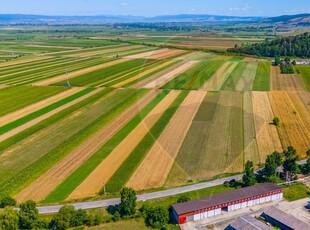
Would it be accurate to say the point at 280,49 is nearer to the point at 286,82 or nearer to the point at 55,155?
the point at 286,82

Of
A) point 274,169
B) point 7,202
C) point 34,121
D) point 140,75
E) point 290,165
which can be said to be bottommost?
point 7,202

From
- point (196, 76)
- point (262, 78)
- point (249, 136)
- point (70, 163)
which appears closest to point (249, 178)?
point (249, 136)

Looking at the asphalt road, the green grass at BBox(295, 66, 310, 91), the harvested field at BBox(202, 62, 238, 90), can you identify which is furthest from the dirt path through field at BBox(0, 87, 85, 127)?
the green grass at BBox(295, 66, 310, 91)

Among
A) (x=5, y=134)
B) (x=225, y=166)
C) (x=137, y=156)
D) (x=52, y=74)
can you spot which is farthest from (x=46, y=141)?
(x=52, y=74)

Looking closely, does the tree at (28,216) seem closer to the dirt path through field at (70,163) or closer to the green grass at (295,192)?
the dirt path through field at (70,163)

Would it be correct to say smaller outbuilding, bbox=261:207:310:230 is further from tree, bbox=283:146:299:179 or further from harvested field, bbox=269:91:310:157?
harvested field, bbox=269:91:310:157

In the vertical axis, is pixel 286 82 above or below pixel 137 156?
above

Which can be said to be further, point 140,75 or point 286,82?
point 140,75

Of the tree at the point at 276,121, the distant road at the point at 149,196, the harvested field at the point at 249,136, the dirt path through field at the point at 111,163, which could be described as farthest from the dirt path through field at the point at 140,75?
the distant road at the point at 149,196

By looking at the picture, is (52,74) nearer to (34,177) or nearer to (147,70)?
(147,70)
